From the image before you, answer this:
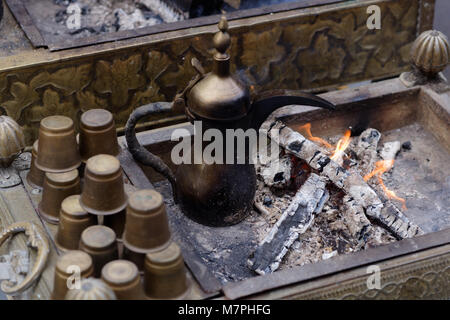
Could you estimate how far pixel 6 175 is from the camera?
2695 millimetres

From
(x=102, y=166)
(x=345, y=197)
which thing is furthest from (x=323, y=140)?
(x=102, y=166)

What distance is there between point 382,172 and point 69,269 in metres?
1.51

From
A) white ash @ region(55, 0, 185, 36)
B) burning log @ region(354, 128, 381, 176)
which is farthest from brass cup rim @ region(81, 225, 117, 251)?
white ash @ region(55, 0, 185, 36)

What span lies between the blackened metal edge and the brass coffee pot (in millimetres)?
456

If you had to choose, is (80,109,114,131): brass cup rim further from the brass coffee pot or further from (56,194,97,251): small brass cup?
(56,194,97,251): small brass cup

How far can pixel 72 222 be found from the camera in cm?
232

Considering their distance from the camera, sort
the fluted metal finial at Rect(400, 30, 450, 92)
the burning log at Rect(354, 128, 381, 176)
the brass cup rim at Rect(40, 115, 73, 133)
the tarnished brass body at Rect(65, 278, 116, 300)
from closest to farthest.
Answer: the tarnished brass body at Rect(65, 278, 116, 300) < the brass cup rim at Rect(40, 115, 73, 133) < the burning log at Rect(354, 128, 381, 176) < the fluted metal finial at Rect(400, 30, 450, 92)

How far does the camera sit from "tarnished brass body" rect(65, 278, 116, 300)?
1968 mm

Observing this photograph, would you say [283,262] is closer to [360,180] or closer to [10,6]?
[360,180]

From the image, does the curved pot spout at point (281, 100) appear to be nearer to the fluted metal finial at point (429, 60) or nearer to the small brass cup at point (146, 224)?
the small brass cup at point (146, 224)

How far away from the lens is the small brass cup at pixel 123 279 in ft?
6.76

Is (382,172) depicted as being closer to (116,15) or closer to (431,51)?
(431,51)

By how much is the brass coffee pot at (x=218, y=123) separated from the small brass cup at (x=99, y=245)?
51 centimetres

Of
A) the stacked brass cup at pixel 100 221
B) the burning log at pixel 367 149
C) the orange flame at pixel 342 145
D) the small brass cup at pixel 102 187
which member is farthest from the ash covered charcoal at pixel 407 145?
the small brass cup at pixel 102 187
